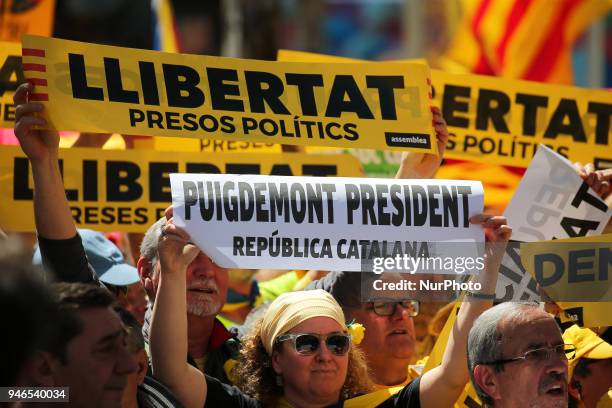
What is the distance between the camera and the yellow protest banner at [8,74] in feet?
16.1

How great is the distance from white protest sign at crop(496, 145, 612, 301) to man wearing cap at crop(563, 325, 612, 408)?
0.42 m

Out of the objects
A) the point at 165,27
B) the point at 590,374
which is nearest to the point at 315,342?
the point at 590,374

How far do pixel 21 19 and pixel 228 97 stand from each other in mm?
2932

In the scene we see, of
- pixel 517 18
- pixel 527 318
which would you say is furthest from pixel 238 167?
pixel 517 18

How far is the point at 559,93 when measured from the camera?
560 centimetres

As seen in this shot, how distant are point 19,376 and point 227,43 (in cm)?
1237

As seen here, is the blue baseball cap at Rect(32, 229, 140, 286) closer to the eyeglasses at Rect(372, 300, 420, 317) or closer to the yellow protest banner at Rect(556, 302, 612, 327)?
the eyeglasses at Rect(372, 300, 420, 317)

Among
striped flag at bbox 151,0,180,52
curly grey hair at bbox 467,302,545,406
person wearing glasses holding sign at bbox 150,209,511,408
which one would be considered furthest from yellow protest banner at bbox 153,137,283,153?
striped flag at bbox 151,0,180,52

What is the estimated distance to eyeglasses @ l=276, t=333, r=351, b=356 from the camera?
13.1ft

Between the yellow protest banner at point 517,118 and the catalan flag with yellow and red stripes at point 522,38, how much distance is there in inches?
116

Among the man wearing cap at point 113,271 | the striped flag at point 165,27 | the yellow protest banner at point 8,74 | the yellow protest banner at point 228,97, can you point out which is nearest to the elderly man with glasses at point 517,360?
the yellow protest banner at point 228,97

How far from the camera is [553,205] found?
4.60m

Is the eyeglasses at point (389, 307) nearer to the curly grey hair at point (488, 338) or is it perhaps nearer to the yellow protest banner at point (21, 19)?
the curly grey hair at point (488, 338)

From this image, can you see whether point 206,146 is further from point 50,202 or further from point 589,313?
→ point 589,313
